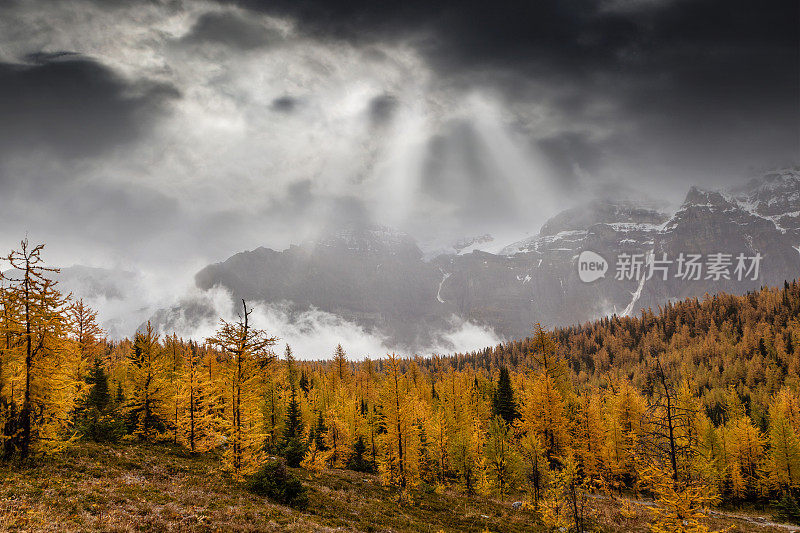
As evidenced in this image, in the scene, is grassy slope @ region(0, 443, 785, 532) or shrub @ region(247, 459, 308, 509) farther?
shrub @ region(247, 459, 308, 509)

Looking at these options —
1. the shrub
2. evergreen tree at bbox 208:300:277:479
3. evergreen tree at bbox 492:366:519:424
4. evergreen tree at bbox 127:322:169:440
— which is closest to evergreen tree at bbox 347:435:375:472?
evergreen tree at bbox 492:366:519:424

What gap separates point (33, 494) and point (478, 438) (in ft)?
140

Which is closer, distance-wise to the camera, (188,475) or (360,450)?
(188,475)

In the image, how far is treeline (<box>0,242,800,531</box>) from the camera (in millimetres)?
22391

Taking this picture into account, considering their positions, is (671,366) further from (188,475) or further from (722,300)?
(188,475)

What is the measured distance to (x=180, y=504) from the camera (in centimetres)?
2102

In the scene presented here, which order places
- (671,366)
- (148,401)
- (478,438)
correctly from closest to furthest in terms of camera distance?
(148,401) → (478,438) → (671,366)

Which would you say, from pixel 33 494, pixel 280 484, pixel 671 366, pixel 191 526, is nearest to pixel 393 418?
pixel 280 484

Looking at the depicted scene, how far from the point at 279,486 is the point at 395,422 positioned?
15239 mm

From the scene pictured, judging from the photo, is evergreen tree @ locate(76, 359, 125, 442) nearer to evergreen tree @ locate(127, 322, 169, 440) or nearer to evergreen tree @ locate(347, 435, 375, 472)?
evergreen tree @ locate(127, 322, 169, 440)

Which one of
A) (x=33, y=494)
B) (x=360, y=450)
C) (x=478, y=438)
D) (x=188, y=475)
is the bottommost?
(x=360, y=450)

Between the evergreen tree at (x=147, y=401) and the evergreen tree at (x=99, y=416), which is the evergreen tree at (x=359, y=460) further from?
the evergreen tree at (x=99, y=416)

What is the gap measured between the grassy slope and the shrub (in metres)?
0.94

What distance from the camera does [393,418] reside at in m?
39.5
